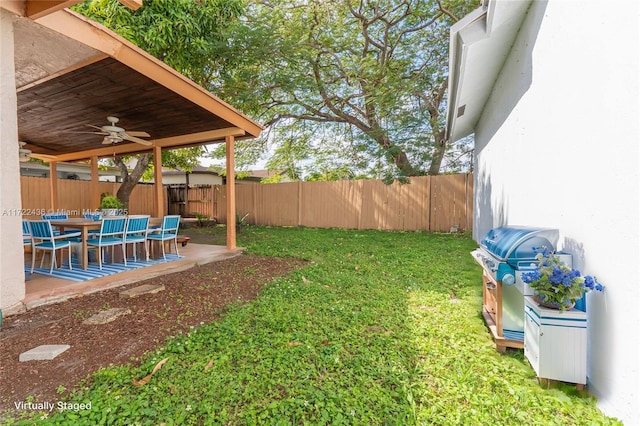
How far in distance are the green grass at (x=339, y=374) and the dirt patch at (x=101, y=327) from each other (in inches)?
9.3

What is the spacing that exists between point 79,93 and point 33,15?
6.64 ft

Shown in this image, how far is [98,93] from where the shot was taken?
4.54 meters

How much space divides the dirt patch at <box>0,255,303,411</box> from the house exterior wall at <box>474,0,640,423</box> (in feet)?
10.4

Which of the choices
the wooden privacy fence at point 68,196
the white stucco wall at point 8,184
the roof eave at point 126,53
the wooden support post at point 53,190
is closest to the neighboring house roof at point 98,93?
the roof eave at point 126,53

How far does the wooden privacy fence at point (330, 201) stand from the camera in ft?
29.7

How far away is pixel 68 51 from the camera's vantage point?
3.43 m

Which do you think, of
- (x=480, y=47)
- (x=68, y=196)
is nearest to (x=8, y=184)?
(x=480, y=47)

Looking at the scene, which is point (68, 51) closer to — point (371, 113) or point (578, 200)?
point (578, 200)

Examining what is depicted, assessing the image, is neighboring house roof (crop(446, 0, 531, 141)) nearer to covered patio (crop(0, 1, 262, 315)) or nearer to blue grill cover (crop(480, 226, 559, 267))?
blue grill cover (crop(480, 226, 559, 267))

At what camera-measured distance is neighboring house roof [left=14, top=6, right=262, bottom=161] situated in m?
3.27

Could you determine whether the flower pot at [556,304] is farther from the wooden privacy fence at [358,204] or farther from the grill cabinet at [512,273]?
the wooden privacy fence at [358,204]

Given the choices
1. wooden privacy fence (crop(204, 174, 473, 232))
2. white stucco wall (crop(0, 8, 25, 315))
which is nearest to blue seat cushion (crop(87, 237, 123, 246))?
white stucco wall (crop(0, 8, 25, 315))

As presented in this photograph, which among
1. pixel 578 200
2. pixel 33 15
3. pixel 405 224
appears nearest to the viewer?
pixel 578 200

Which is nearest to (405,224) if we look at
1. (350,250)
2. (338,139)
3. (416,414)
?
(350,250)
